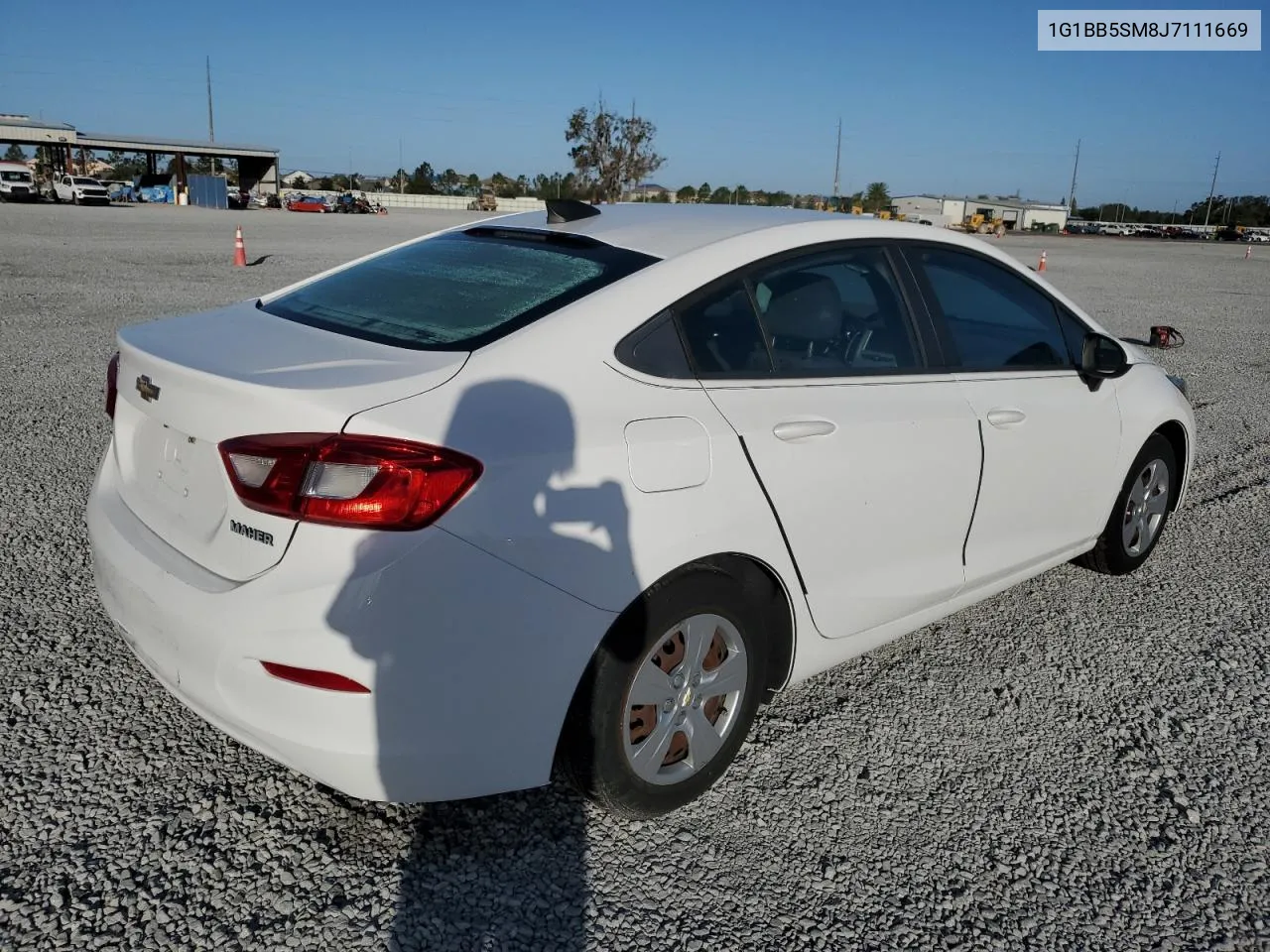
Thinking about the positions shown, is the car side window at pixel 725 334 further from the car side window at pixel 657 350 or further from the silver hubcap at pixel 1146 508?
the silver hubcap at pixel 1146 508

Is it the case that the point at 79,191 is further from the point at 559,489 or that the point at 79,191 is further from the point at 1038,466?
the point at 559,489

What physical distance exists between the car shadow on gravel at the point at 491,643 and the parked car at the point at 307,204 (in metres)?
62.8

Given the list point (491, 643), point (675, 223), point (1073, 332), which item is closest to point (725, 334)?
point (675, 223)

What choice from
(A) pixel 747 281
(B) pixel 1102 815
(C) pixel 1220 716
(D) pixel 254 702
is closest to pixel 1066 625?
(C) pixel 1220 716

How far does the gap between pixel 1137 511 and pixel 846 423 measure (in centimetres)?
241

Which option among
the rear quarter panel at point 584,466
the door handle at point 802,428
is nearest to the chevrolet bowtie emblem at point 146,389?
the rear quarter panel at point 584,466

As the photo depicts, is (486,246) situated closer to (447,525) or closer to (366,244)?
(447,525)

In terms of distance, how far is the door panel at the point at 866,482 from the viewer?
279 cm

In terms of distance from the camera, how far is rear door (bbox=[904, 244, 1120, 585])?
11.6 feet

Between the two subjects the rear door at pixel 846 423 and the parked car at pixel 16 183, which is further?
the parked car at pixel 16 183

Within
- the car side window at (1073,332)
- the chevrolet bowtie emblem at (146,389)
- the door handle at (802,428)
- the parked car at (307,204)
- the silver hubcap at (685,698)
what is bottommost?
the silver hubcap at (685,698)

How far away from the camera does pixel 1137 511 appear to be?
4648 mm

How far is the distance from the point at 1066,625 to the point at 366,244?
2395 cm

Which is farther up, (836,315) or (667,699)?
(836,315)
